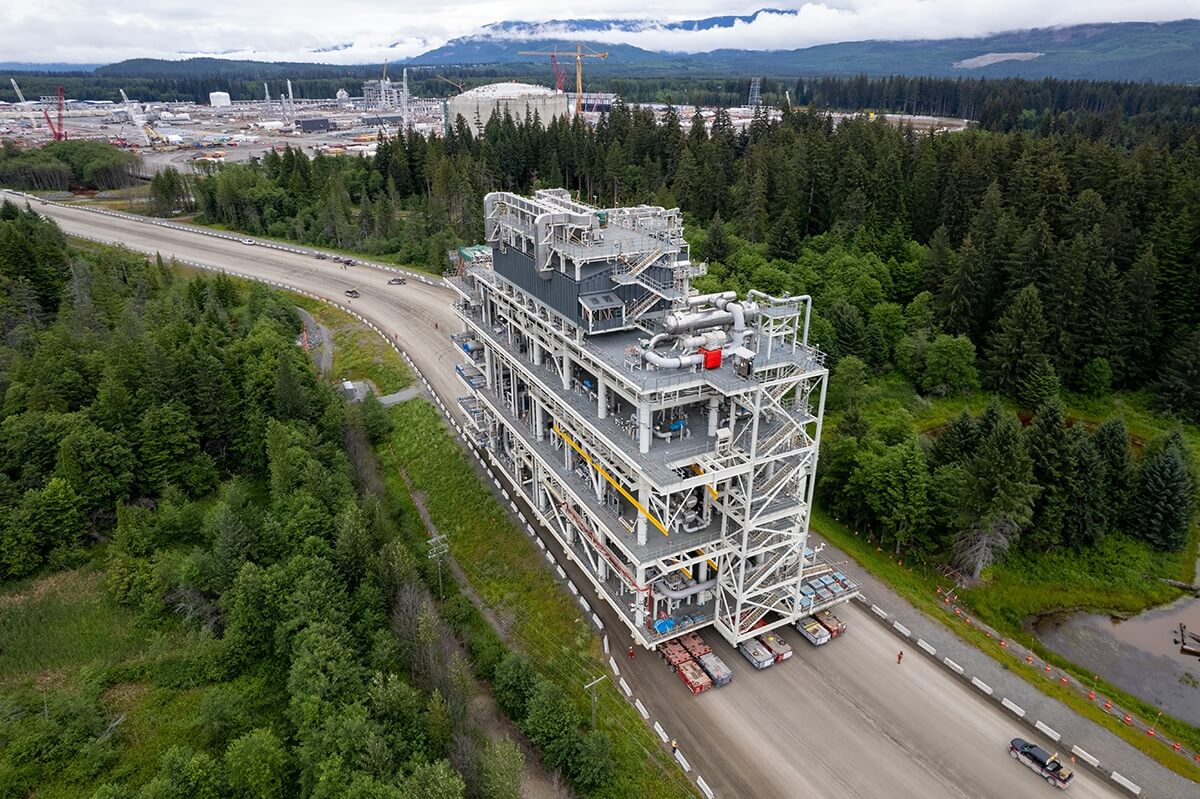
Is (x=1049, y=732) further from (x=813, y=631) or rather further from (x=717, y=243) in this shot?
(x=717, y=243)

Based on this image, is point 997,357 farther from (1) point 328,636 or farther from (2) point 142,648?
(2) point 142,648

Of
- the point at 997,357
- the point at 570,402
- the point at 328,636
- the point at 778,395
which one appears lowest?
the point at 328,636

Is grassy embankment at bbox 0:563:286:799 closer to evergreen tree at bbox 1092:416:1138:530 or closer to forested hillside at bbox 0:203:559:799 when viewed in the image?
forested hillside at bbox 0:203:559:799

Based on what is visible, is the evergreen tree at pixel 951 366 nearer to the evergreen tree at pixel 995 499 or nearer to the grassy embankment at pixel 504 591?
the evergreen tree at pixel 995 499

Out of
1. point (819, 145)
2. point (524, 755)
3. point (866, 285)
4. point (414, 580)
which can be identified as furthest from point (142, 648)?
point (819, 145)

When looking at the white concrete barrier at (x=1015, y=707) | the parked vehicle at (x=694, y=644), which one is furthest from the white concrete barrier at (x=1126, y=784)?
the parked vehicle at (x=694, y=644)

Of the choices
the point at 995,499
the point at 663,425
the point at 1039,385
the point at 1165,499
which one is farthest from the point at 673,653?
the point at 1039,385
